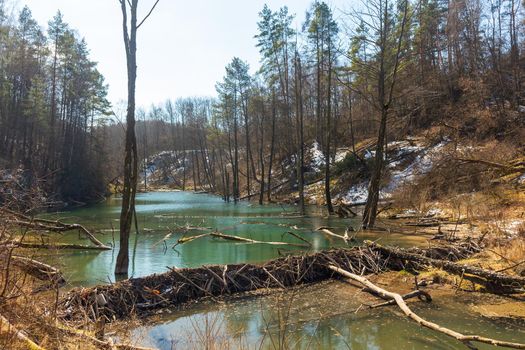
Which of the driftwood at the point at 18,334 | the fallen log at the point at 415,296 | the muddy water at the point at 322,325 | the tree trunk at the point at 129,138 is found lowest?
the muddy water at the point at 322,325

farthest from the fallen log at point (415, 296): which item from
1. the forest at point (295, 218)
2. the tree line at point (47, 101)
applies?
the tree line at point (47, 101)

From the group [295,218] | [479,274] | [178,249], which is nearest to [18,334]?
[479,274]

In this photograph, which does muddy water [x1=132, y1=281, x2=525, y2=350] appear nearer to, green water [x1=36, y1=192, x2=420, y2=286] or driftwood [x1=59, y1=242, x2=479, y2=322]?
driftwood [x1=59, y1=242, x2=479, y2=322]

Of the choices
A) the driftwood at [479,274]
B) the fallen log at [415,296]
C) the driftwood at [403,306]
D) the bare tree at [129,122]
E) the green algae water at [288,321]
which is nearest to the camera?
the driftwood at [403,306]

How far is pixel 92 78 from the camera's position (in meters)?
43.6

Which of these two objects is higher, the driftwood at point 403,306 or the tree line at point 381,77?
the tree line at point 381,77

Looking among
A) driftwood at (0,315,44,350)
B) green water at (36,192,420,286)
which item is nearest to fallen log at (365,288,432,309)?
green water at (36,192,420,286)

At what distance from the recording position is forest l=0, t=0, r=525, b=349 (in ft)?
22.2

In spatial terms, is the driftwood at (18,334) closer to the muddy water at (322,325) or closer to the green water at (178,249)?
the muddy water at (322,325)

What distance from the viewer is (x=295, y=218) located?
24.3 metres

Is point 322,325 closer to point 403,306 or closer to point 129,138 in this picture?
point 403,306

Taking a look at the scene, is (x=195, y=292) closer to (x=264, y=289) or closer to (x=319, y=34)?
(x=264, y=289)

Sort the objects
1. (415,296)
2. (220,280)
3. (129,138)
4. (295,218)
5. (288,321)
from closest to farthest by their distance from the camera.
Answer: (288,321), (415,296), (220,280), (129,138), (295,218)

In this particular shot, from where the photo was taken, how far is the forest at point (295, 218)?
22.2 feet
